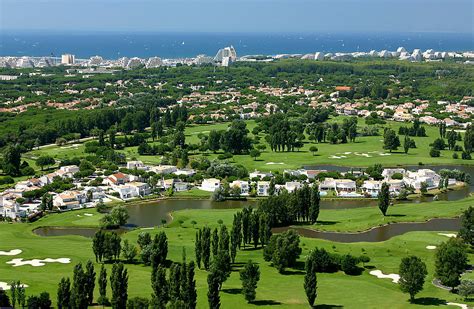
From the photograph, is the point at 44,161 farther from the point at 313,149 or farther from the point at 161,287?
the point at 161,287

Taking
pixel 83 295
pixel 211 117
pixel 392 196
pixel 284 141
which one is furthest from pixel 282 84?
pixel 83 295

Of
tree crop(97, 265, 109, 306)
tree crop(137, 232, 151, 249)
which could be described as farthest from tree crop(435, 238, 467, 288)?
tree crop(97, 265, 109, 306)

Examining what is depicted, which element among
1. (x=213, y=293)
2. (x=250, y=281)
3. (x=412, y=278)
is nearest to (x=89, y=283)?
(x=213, y=293)

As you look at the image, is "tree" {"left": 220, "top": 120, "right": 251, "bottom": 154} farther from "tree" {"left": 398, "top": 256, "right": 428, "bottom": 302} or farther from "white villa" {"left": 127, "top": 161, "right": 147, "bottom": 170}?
"tree" {"left": 398, "top": 256, "right": 428, "bottom": 302}

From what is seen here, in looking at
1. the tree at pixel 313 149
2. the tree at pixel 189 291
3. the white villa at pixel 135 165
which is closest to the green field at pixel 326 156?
the tree at pixel 313 149

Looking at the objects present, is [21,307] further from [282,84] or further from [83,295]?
[282,84]
